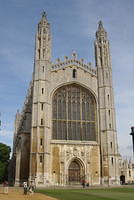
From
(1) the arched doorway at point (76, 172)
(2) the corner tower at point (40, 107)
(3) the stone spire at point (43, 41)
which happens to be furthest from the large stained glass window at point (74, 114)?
(3) the stone spire at point (43, 41)

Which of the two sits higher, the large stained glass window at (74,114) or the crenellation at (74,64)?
the crenellation at (74,64)

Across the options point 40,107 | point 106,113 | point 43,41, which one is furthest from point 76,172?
point 43,41

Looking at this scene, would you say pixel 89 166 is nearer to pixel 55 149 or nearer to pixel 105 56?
pixel 55 149

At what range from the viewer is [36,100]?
34.1m

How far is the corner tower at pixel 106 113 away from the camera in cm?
3316

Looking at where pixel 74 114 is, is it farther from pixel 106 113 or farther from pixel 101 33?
pixel 101 33

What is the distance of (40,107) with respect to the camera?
3362 cm

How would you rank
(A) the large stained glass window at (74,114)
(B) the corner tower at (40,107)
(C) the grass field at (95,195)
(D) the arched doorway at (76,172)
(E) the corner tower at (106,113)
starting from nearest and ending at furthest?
(C) the grass field at (95,195) → (B) the corner tower at (40,107) → (D) the arched doorway at (76,172) → (E) the corner tower at (106,113) → (A) the large stained glass window at (74,114)

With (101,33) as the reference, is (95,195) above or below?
below

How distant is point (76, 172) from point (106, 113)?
948 cm

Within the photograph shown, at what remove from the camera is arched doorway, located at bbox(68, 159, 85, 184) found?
3294 centimetres

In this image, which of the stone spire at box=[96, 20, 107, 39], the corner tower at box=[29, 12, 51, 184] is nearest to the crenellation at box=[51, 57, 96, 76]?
the corner tower at box=[29, 12, 51, 184]

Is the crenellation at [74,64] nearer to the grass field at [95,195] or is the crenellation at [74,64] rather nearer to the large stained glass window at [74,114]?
the large stained glass window at [74,114]

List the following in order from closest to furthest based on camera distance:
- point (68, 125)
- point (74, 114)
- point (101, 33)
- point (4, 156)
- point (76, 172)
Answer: point (76, 172) → point (68, 125) → point (74, 114) → point (101, 33) → point (4, 156)
